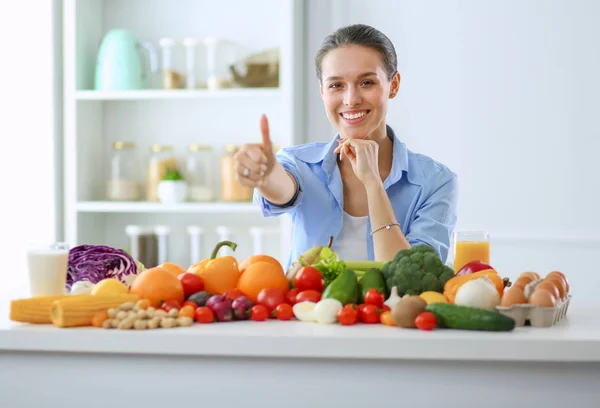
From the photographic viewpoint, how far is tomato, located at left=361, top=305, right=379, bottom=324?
4.66 feet

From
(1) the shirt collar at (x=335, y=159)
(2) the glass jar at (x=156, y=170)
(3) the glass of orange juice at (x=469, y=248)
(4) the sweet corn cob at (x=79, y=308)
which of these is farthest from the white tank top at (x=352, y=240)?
(2) the glass jar at (x=156, y=170)

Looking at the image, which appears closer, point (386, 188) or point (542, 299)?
point (542, 299)

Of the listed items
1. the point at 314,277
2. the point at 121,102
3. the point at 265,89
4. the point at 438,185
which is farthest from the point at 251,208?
the point at 314,277

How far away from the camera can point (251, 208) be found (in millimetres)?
3738

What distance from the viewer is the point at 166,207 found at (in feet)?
12.4

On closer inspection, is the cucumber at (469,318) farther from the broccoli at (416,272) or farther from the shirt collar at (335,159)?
the shirt collar at (335,159)

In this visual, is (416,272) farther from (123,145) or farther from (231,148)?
(123,145)

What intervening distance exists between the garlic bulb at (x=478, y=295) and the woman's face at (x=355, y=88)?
1.01 metres

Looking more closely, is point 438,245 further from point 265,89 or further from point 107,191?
point 107,191

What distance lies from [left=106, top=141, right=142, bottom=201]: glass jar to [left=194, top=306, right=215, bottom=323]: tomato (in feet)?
8.41

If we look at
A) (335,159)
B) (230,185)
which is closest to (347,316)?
(335,159)

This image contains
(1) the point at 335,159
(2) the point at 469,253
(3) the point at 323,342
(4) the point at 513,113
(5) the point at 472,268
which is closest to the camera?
(3) the point at 323,342

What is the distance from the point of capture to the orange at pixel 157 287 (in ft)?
4.89

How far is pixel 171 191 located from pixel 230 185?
0.91 ft
